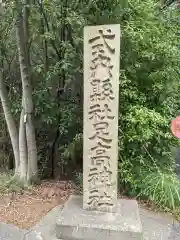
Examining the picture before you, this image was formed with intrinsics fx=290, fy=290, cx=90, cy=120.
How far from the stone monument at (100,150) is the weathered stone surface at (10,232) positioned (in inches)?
15.1

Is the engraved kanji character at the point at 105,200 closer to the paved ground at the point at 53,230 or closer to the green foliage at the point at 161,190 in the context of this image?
the paved ground at the point at 53,230

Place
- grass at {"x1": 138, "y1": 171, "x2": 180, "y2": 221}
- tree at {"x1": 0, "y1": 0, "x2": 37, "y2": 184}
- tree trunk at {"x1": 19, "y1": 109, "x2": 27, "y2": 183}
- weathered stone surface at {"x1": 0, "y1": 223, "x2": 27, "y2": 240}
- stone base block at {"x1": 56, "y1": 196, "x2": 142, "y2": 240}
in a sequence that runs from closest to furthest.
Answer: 1. stone base block at {"x1": 56, "y1": 196, "x2": 142, "y2": 240}
2. weathered stone surface at {"x1": 0, "y1": 223, "x2": 27, "y2": 240}
3. grass at {"x1": 138, "y1": 171, "x2": 180, "y2": 221}
4. tree at {"x1": 0, "y1": 0, "x2": 37, "y2": 184}
5. tree trunk at {"x1": 19, "y1": 109, "x2": 27, "y2": 183}

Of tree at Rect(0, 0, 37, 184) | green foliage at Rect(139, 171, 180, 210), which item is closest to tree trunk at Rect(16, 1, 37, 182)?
tree at Rect(0, 0, 37, 184)

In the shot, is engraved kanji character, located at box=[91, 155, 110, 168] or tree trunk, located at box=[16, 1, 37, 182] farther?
tree trunk, located at box=[16, 1, 37, 182]

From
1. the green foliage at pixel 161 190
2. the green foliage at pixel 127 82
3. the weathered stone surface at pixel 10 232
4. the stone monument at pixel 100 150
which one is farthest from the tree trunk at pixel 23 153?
the green foliage at pixel 161 190

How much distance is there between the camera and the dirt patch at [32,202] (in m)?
3.13


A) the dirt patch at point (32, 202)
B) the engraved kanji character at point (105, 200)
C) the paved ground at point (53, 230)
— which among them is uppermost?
the engraved kanji character at point (105, 200)

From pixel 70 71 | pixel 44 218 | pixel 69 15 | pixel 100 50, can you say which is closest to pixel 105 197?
pixel 44 218

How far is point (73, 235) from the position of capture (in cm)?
275

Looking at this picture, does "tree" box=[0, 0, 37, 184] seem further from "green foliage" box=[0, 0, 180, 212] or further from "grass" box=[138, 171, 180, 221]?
"grass" box=[138, 171, 180, 221]

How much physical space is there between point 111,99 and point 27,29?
193 cm

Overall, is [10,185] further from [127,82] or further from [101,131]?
[127,82]

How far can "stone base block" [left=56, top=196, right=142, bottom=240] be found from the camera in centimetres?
268

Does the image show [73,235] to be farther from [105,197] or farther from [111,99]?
[111,99]
